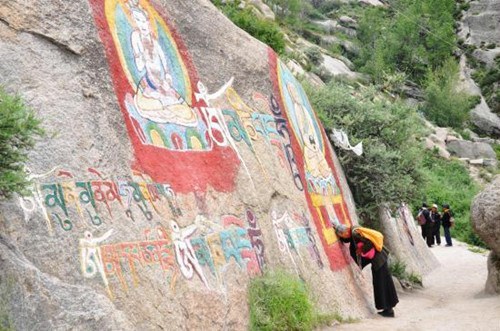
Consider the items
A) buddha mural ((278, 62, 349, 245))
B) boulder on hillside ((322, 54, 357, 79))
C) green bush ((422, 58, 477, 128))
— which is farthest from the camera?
green bush ((422, 58, 477, 128))

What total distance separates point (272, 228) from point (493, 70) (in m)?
49.3

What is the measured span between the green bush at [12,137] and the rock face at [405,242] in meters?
10.7

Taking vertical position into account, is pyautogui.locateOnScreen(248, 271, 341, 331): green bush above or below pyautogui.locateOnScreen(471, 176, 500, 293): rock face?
below

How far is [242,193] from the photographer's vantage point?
8.42 metres

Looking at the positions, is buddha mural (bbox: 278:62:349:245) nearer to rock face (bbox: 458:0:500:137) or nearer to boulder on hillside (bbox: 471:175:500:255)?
boulder on hillside (bbox: 471:175:500:255)

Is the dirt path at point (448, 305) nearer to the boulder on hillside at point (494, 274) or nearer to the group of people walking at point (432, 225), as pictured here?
the boulder on hillside at point (494, 274)

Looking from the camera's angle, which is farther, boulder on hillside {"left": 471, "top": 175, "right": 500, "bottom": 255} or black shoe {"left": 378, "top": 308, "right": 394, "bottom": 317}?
boulder on hillside {"left": 471, "top": 175, "right": 500, "bottom": 255}

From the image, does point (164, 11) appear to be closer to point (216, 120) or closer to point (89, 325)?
point (216, 120)

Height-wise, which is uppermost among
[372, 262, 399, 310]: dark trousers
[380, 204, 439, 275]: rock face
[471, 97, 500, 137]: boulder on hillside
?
[372, 262, 399, 310]: dark trousers

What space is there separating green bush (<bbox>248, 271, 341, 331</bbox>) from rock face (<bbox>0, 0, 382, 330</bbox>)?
16 cm

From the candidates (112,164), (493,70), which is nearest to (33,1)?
(112,164)

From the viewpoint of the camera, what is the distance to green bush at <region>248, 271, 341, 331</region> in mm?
7273

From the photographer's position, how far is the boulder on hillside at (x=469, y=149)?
40.8 m

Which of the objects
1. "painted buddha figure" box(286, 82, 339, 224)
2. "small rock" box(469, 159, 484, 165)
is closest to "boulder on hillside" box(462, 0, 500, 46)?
"small rock" box(469, 159, 484, 165)
